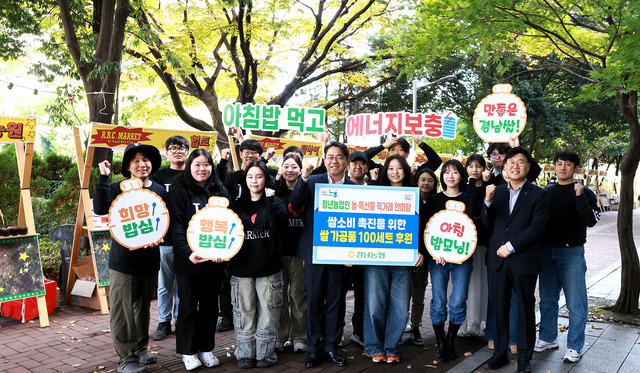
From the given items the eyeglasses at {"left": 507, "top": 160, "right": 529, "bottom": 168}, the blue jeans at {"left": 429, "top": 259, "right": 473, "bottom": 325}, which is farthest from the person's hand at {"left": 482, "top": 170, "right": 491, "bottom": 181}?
the blue jeans at {"left": 429, "top": 259, "right": 473, "bottom": 325}

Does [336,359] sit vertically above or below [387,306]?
below

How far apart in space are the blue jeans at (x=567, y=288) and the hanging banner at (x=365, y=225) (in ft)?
4.99

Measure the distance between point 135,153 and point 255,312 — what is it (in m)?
1.84

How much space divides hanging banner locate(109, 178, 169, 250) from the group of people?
123mm

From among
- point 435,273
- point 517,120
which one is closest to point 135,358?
point 435,273

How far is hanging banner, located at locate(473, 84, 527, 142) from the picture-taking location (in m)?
5.27

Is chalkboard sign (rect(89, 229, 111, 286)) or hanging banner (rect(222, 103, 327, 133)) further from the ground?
hanging banner (rect(222, 103, 327, 133))

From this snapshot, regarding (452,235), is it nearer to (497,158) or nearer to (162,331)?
(497,158)

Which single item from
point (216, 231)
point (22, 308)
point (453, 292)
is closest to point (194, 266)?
point (216, 231)

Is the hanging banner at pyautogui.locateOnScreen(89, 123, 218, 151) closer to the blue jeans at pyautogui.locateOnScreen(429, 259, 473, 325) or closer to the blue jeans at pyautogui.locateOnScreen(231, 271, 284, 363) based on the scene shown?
the blue jeans at pyautogui.locateOnScreen(231, 271, 284, 363)

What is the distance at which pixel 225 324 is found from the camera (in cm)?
559

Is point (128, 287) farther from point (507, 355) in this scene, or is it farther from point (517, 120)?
point (517, 120)

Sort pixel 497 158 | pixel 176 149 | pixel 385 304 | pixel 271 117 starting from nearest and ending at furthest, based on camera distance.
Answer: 1. pixel 385 304
2. pixel 176 149
3. pixel 497 158
4. pixel 271 117

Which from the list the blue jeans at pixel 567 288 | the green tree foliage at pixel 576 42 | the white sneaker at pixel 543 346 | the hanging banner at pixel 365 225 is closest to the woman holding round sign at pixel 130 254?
the hanging banner at pixel 365 225
